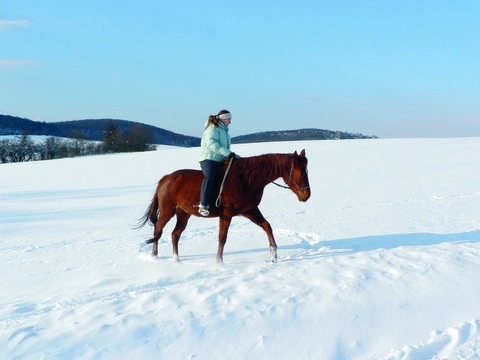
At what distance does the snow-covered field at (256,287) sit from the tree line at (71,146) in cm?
5763

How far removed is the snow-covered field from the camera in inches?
155

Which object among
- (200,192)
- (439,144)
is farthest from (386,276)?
(439,144)

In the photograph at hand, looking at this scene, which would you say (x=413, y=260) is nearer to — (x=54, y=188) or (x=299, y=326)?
(x=299, y=326)

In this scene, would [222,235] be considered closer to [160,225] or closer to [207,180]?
[207,180]

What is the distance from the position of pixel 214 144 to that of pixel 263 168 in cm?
83

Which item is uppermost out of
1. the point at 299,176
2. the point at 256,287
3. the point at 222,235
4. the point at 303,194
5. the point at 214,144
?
the point at 214,144

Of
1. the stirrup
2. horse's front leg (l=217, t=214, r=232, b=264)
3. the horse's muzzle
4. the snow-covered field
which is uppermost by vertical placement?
the horse's muzzle

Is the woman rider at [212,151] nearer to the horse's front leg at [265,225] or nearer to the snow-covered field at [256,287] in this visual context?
the horse's front leg at [265,225]

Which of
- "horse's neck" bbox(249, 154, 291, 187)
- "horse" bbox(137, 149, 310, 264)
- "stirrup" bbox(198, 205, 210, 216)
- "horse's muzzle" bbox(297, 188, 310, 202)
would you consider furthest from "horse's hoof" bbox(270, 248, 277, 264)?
"stirrup" bbox(198, 205, 210, 216)

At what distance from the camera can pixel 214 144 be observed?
6.49 meters

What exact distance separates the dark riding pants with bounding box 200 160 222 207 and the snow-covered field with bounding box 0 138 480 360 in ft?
3.39

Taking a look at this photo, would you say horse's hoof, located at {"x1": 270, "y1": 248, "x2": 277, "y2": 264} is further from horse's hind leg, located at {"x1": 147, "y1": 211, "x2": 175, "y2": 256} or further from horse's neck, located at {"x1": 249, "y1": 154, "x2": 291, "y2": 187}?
horse's hind leg, located at {"x1": 147, "y1": 211, "x2": 175, "y2": 256}

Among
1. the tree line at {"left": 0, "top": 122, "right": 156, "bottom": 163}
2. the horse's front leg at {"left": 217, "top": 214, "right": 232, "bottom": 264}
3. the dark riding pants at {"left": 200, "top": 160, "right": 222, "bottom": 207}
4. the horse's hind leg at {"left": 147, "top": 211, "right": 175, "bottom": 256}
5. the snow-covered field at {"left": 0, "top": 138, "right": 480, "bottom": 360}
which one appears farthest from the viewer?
the tree line at {"left": 0, "top": 122, "right": 156, "bottom": 163}

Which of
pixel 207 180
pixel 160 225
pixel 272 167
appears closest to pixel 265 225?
pixel 272 167
